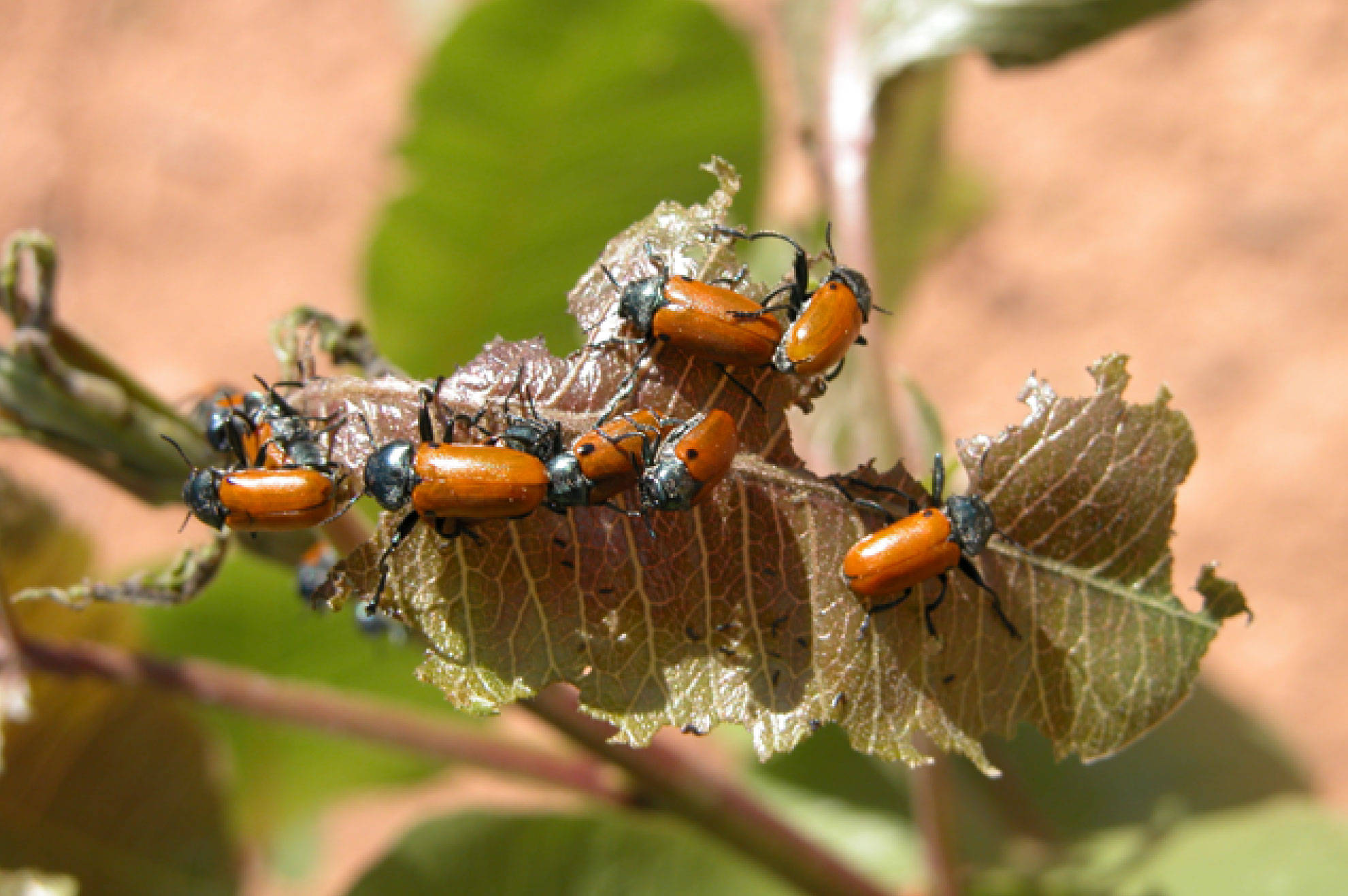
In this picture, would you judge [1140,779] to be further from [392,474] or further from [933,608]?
[392,474]

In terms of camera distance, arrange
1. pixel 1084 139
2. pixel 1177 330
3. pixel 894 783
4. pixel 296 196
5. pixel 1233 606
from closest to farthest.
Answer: pixel 1233 606, pixel 894 783, pixel 1177 330, pixel 1084 139, pixel 296 196

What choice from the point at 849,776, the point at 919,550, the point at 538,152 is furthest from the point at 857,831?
the point at 538,152

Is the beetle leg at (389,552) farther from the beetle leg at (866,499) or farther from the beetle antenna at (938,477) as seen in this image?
the beetle antenna at (938,477)

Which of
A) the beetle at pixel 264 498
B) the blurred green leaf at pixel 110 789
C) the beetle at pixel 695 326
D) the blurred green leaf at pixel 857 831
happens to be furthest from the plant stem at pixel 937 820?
the blurred green leaf at pixel 110 789

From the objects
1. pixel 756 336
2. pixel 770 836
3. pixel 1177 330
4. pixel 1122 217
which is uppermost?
pixel 1122 217

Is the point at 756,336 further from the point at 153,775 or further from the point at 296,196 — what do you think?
the point at 296,196

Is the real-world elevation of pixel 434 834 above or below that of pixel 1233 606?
below

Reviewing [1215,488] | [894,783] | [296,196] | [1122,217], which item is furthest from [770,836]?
[296,196]
